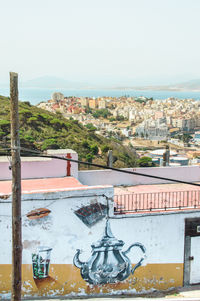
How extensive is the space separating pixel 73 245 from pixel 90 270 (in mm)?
937

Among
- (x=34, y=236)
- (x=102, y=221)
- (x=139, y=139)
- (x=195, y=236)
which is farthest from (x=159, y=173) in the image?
(x=139, y=139)

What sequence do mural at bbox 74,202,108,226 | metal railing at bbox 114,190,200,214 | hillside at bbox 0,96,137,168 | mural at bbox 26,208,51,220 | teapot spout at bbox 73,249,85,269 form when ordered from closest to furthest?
mural at bbox 26,208,51,220 → mural at bbox 74,202,108,226 → teapot spout at bbox 73,249,85,269 → metal railing at bbox 114,190,200,214 → hillside at bbox 0,96,137,168

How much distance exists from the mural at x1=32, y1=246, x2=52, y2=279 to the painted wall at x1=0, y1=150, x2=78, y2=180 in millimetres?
3785

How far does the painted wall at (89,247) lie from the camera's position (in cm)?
982

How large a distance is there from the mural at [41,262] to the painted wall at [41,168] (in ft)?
12.4

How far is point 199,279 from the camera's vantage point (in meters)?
11.2

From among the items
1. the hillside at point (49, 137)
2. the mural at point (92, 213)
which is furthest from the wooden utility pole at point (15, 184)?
the hillside at point (49, 137)

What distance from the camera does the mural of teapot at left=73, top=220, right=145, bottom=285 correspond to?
10273 mm

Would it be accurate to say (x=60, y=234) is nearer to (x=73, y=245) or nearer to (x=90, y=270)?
(x=73, y=245)

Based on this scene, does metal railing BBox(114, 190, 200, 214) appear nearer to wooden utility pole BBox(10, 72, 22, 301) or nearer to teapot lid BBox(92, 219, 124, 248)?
teapot lid BBox(92, 219, 124, 248)

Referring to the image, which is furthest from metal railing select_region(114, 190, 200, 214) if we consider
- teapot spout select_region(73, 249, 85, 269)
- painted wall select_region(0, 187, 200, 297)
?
teapot spout select_region(73, 249, 85, 269)

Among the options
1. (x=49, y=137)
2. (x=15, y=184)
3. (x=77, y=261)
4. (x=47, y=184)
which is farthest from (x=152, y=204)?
(x=49, y=137)

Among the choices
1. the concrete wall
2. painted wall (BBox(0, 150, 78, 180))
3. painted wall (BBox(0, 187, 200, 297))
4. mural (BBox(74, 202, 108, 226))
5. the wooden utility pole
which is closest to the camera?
the wooden utility pole

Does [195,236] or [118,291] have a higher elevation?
[195,236]
